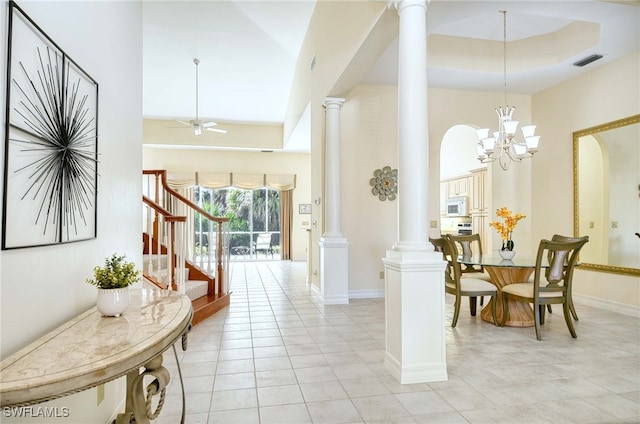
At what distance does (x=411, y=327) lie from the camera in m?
2.69

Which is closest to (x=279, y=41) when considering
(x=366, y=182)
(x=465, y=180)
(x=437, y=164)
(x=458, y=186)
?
(x=366, y=182)

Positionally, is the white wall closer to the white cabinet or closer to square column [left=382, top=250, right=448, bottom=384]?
square column [left=382, top=250, right=448, bottom=384]

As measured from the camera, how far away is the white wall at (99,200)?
1.34 m

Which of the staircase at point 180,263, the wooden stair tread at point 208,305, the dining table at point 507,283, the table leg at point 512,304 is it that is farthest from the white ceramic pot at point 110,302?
the table leg at point 512,304

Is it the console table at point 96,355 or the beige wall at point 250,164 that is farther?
the beige wall at point 250,164

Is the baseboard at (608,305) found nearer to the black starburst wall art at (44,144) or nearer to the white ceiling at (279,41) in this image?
the white ceiling at (279,41)

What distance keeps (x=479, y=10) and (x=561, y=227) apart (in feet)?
12.8

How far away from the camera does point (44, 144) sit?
4.87ft

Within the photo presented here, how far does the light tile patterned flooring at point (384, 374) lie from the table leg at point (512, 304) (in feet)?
0.41

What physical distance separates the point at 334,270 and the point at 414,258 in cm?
268

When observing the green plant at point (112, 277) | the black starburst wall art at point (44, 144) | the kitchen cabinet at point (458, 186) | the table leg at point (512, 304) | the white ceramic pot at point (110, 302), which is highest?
the kitchen cabinet at point (458, 186)

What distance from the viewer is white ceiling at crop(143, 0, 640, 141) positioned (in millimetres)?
3455

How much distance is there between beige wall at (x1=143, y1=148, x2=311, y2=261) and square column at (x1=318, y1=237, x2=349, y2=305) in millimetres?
5994

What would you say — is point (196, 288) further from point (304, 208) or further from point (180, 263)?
point (304, 208)
